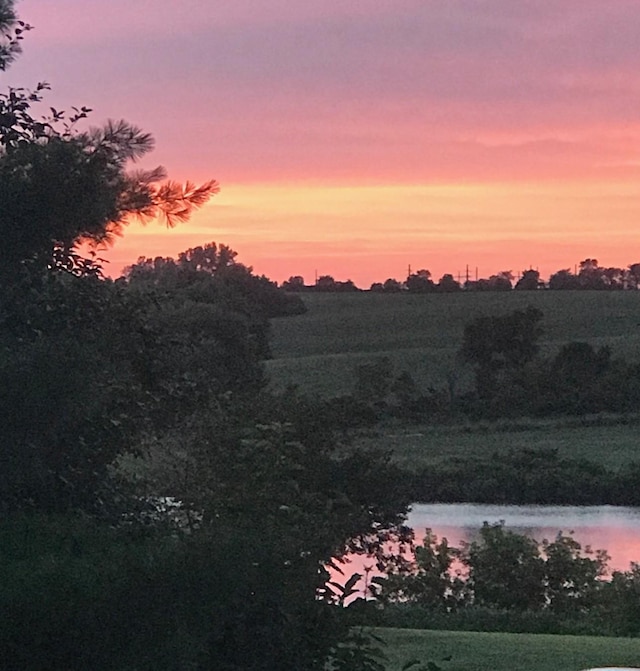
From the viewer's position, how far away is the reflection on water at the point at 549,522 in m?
22.4

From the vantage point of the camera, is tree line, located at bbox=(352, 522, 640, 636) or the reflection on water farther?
the reflection on water

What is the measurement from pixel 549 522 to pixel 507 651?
16325 millimetres

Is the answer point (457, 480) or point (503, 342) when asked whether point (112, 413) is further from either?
point (503, 342)

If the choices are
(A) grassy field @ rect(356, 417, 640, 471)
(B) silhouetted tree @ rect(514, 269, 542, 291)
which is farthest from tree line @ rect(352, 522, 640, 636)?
(B) silhouetted tree @ rect(514, 269, 542, 291)

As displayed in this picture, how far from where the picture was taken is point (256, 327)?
1463 inches

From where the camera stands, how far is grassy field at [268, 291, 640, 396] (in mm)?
57906

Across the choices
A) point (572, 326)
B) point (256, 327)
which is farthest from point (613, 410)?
point (572, 326)

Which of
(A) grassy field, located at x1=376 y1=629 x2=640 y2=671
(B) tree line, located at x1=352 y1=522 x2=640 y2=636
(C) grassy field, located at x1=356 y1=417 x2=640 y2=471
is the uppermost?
(A) grassy field, located at x1=376 y1=629 x2=640 y2=671

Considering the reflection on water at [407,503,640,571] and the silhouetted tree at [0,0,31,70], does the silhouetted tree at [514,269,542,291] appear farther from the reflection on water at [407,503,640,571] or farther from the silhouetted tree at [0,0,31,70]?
the silhouetted tree at [0,0,31,70]

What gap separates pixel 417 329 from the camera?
6950cm

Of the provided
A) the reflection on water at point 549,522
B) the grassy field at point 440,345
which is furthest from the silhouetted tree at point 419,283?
the reflection on water at point 549,522

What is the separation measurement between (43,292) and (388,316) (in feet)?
222

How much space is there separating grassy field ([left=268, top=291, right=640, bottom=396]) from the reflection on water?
23.4 m

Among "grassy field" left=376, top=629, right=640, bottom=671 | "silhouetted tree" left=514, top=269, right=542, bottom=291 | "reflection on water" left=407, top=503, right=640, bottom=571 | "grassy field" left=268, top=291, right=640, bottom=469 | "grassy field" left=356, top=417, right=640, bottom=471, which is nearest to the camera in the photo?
"grassy field" left=376, top=629, right=640, bottom=671
